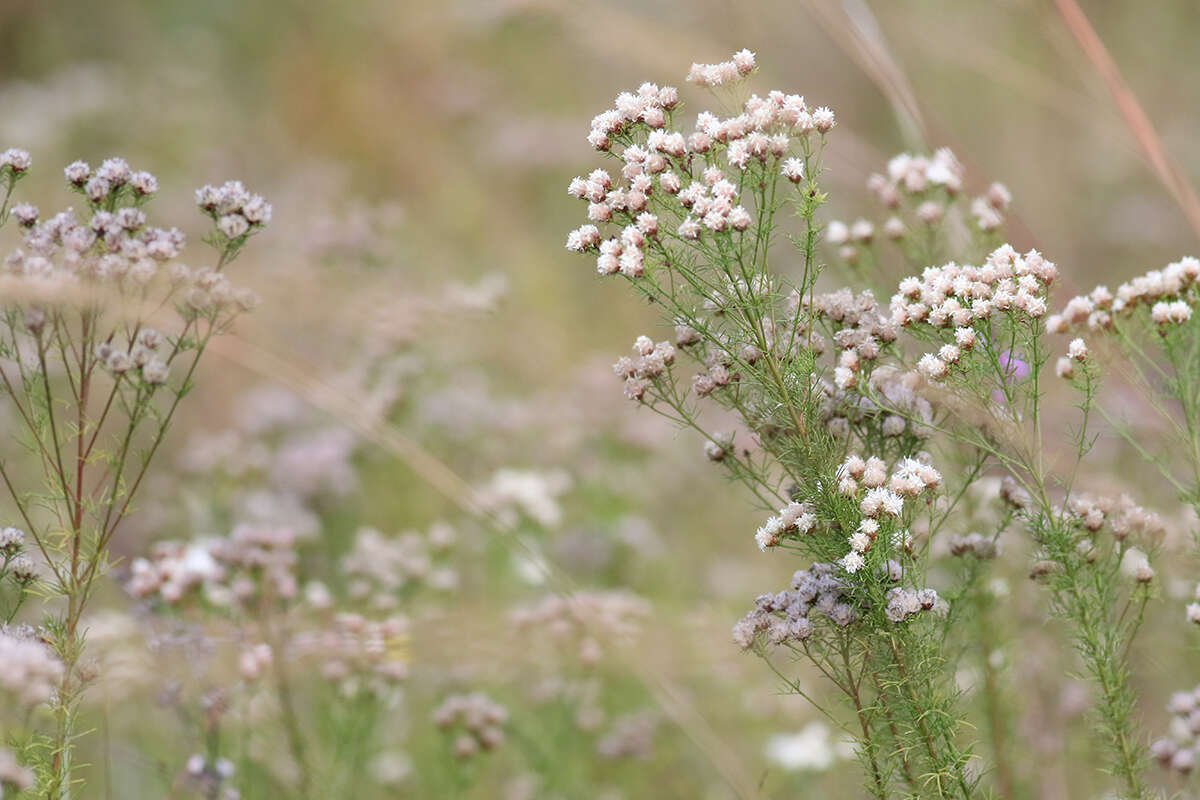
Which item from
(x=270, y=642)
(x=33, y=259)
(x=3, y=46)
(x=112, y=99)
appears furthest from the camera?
(x=3, y=46)

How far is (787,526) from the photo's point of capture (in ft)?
6.23

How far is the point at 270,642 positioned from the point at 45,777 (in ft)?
3.02

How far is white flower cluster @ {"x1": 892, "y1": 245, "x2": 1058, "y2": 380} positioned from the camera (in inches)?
76.9

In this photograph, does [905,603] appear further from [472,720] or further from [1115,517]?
[472,720]

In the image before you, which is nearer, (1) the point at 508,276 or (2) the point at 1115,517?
(2) the point at 1115,517

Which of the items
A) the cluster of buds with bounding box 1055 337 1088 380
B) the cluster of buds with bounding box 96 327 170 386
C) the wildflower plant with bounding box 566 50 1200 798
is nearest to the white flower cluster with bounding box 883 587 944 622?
the wildflower plant with bounding box 566 50 1200 798

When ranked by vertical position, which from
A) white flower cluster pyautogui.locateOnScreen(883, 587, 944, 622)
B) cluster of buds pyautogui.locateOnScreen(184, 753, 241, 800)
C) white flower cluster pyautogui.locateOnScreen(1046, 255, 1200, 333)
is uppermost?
white flower cluster pyautogui.locateOnScreen(1046, 255, 1200, 333)

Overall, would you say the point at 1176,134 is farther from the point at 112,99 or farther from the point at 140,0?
the point at 140,0

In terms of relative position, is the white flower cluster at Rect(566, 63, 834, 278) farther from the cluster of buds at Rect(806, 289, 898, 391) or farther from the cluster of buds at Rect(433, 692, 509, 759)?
the cluster of buds at Rect(433, 692, 509, 759)

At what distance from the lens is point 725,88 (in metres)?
2.09

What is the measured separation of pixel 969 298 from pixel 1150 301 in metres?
0.42

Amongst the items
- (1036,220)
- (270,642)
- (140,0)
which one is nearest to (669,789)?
(270,642)

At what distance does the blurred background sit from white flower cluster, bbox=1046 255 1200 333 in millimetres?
681

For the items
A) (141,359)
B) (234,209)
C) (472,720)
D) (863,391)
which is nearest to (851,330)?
(863,391)
